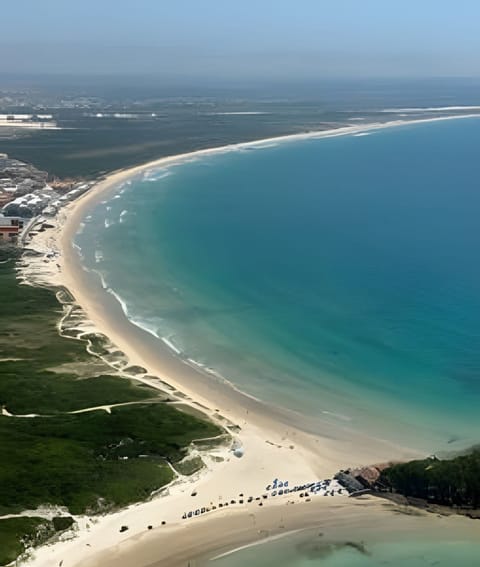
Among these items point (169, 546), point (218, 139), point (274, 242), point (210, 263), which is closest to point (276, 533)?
point (169, 546)

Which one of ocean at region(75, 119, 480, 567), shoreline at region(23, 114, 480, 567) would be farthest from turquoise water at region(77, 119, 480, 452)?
shoreline at region(23, 114, 480, 567)

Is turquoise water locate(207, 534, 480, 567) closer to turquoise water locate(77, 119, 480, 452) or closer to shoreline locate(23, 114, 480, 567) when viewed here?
shoreline locate(23, 114, 480, 567)

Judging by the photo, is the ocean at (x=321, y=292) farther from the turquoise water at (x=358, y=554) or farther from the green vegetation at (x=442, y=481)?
the green vegetation at (x=442, y=481)

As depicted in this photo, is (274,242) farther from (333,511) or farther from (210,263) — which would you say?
(333,511)

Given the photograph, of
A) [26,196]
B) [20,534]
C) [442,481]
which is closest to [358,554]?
[442,481]

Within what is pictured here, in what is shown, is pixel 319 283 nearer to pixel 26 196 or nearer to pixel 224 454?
pixel 224 454
